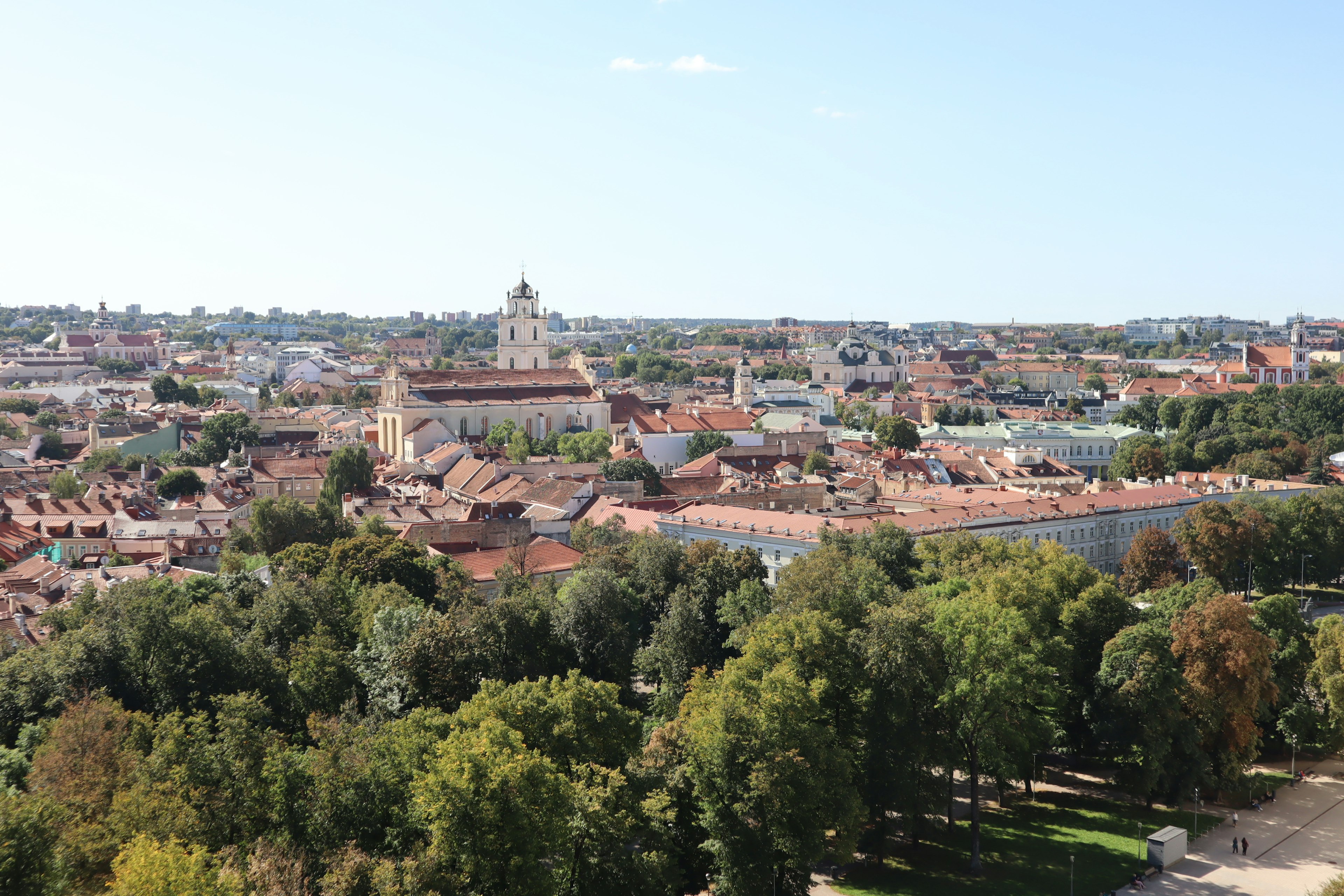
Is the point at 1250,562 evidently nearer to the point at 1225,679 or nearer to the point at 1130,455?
the point at 1225,679

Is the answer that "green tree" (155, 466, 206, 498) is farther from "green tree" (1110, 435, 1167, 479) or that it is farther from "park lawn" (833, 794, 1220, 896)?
"green tree" (1110, 435, 1167, 479)

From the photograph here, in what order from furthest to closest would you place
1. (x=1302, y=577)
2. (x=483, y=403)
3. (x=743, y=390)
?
(x=743, y=390), (x=483, y=403), (x=1302, y=577)

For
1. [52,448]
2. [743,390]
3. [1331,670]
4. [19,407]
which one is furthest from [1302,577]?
[19,407]

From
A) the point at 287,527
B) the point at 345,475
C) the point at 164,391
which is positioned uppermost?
the point at 164,391

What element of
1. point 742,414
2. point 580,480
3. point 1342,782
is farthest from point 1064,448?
point 1342,782

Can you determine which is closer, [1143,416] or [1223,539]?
[1223,539]

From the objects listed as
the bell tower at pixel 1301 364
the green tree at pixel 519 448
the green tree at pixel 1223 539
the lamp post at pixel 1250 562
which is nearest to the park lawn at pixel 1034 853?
the green tree at pixel 1223 539
